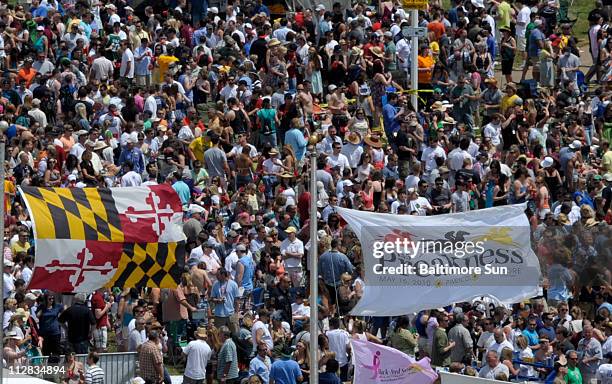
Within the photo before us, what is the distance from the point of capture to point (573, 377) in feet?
91.3

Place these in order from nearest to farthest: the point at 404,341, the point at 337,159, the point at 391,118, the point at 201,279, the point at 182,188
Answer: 1. the point at 404,341
2. the point at 201,279
3. the point at 182,188
4. the point at 337,159
5. the point at 391,118

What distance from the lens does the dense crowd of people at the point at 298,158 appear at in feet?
95.6

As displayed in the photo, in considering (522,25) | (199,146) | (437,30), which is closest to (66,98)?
(199,146)

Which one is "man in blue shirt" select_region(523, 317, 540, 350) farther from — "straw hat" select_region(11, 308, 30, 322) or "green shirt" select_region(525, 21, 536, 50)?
"green shirt" select_region(525, 21, 536, 50)

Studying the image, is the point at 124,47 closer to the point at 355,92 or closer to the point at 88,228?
the point at 355,92

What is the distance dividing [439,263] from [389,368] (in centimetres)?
150

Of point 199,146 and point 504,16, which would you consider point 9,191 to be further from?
point 504,16

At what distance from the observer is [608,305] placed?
1157 inches

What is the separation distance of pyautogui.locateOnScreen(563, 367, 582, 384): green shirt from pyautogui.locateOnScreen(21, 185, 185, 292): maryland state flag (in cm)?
595

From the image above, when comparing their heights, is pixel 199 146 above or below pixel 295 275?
above

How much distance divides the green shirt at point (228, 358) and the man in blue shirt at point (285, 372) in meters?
0.94

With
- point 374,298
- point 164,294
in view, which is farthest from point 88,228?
point 164,294

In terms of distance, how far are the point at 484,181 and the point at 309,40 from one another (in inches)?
346

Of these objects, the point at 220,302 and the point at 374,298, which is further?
the point at 220,302
